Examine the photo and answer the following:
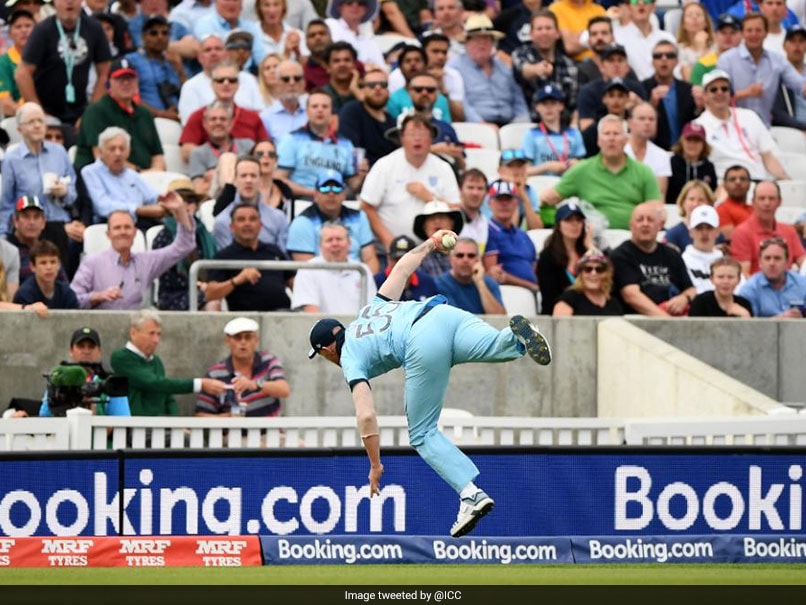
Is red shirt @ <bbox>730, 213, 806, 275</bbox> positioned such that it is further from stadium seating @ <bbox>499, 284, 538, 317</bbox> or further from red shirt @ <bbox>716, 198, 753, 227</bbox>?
stadium seating @ <bbox>499, 284, 538, 317</bbox>

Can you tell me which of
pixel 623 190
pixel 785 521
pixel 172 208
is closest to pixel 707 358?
pixel 623 190

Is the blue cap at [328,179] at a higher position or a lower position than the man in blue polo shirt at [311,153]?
lower

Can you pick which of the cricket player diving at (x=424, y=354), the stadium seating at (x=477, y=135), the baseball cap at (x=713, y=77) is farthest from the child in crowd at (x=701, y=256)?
the cricket player diving at (x=424, y=354)

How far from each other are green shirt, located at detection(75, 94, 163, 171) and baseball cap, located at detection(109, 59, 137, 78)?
237 millimetres

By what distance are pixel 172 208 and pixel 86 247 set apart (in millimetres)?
1235

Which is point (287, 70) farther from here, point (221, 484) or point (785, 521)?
point (785, 521)

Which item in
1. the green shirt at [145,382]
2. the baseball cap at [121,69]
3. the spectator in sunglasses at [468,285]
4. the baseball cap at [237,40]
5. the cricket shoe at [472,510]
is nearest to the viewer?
the cricket shoe at [472,510]

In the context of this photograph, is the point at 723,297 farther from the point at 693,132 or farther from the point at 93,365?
the point at 93,365

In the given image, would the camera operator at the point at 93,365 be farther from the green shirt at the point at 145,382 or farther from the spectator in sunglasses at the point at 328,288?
the spectator in sunglasses at the point at 328,288

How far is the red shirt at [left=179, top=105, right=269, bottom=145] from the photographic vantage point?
57.2 ft

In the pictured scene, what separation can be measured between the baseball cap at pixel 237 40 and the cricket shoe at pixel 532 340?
9.49 meters

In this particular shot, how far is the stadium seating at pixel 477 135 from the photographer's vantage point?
19141mm

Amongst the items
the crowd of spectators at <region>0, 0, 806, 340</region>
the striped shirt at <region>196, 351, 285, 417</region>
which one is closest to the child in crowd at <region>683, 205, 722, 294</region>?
the crowd of spectators at <region>0, 0, 806, 340</region>

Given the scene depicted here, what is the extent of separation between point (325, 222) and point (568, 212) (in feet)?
7.31
